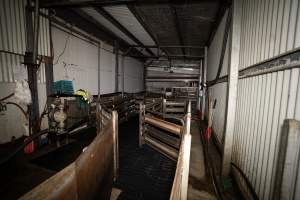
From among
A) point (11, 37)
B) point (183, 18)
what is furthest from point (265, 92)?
point (11, 37)

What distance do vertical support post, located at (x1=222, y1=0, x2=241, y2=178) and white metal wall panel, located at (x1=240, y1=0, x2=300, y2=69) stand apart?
0.17 metres

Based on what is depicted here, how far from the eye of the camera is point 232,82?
97.3 inches

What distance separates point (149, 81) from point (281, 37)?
11545 millimetres

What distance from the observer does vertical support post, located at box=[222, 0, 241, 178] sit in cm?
238

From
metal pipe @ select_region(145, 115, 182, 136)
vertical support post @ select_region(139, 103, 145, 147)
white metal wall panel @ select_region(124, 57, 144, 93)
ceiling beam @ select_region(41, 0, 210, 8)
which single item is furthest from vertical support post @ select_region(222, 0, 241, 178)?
white metal wall panel @ select_region(124, 57, 144, 93)

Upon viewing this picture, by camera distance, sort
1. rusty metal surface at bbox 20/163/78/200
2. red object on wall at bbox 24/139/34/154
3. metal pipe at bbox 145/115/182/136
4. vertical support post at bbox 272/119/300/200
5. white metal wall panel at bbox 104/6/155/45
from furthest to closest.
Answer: white metal wall panel at bbox 104/6/155/45, red object on wall at bbox 24/139/34/154, metal pipe at bbox 145/115/182/136, vertical support post at bbox 272/119/300/200, rusty metal surface at bbox 20/163/78/200

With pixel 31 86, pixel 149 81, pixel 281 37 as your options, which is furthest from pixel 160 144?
pixel 149 81

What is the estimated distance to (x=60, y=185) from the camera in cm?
83

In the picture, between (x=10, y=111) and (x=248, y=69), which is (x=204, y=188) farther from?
(x=10, y=111)

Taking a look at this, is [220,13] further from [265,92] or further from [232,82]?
[265,92]

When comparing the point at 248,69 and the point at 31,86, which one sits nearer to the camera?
the point at 248,69

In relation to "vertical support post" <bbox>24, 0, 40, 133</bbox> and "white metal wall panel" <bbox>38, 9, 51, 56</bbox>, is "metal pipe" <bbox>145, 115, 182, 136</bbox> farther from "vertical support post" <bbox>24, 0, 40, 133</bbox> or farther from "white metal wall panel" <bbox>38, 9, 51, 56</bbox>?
"white metal wall panel" <bbox>38, 9, 51, 56</bbox>

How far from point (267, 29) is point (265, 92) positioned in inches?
29.8

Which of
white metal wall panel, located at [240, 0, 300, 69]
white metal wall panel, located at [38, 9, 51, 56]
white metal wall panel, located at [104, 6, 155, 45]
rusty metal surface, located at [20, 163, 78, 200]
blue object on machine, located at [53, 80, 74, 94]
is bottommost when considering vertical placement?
rusty metal surface, located at [20, 163, 78, 200]
